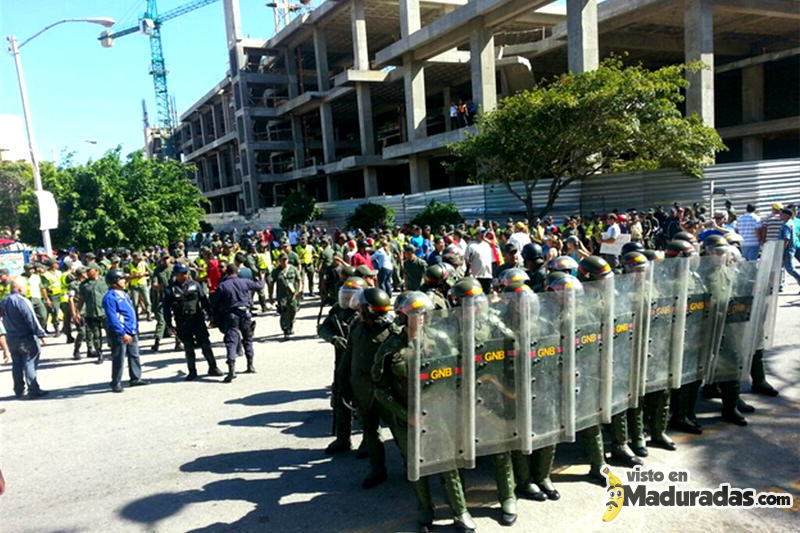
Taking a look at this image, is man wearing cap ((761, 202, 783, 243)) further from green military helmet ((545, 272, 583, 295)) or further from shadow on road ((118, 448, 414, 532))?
shadow on road ((118, 448, 414, 532))

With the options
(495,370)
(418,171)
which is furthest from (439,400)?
(418,171)

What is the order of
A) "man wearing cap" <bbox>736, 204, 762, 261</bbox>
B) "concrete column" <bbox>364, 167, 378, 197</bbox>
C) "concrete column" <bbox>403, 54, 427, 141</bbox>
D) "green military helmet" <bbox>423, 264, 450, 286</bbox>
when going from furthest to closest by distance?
"concrete column" <bbox>364, 167, 378, 197</bbox> < "concrete column" <bbox>403, 54, 427, 141</bbox> < "man wearing cap" <bbox>736, 204, 762, 261</bbox> < "green military helmet" <bbox>423, 264, 450, 286</bbox>

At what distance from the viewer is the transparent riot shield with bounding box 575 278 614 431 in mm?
4414

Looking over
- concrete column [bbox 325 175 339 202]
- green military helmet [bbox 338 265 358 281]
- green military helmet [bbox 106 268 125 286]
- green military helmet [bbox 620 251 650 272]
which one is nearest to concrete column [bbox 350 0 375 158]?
concrete column [bbox 325 175 339 202]

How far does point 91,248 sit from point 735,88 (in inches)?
1850

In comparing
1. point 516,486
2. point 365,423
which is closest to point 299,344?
point 365,423

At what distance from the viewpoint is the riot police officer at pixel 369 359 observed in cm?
468

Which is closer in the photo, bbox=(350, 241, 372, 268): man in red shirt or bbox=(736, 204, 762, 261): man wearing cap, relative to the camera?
bbox=(350, 241, 372, 268): man in red shirt

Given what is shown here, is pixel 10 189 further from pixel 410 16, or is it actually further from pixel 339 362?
pixel 339 362

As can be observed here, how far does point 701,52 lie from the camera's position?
84.6 ft

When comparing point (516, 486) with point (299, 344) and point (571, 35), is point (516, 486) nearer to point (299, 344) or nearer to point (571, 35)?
point (299, 344)

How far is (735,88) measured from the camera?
43875 millimetres

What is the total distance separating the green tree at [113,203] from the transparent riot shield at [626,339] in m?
17.7

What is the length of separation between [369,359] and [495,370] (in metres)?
1.19
